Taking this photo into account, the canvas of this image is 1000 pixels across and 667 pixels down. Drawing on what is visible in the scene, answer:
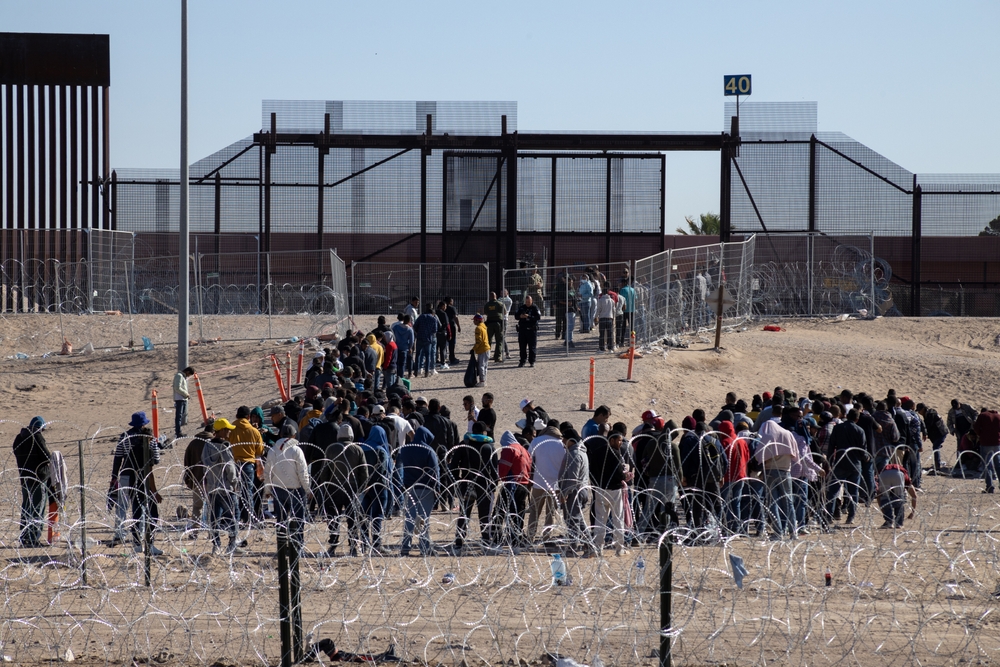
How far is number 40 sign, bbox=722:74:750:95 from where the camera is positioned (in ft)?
93.4

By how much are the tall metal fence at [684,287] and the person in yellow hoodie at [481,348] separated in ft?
11.7

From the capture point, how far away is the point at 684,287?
71.9 ft

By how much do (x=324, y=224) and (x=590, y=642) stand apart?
23.1 metres

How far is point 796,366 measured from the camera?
2106 centimetres

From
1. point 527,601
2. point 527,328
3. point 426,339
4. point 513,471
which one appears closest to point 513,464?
point 513,471

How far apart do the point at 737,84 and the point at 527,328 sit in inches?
494

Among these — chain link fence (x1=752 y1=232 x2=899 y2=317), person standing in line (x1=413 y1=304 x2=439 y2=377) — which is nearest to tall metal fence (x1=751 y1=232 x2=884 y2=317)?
chain link fence (x1=752 y1=232 x2=899 y2=317)

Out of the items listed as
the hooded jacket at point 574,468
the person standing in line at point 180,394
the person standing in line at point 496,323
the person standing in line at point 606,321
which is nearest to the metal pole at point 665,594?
the hooded jacket at point 574,468

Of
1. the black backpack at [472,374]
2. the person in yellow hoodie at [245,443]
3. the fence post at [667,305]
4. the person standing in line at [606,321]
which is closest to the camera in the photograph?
the person in yellow hoodie at [245,443]

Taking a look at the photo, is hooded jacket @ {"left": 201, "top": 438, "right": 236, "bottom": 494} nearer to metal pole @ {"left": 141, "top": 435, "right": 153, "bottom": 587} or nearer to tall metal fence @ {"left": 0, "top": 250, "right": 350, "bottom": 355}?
metal pole @ {"left": 141, "top": 435, "right": 153, "bottom": 587}

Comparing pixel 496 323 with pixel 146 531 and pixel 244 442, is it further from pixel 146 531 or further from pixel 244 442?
pixel 146 531

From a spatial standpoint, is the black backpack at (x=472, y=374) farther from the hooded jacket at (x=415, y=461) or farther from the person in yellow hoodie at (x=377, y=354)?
the hooded jacket at (x=415, y=461)

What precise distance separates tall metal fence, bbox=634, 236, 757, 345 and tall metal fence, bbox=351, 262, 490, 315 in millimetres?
5821

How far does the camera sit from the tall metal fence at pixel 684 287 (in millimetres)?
20625
